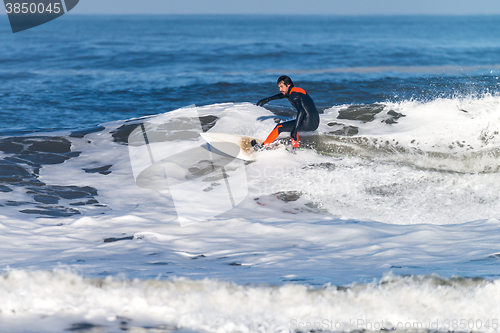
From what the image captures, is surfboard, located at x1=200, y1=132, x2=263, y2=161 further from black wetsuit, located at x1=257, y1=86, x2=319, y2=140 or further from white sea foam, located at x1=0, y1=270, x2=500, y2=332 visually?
white sea foam, located at x1=0, y1=270, x2=500, y2=332

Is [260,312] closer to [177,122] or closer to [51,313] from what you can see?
[51,313]

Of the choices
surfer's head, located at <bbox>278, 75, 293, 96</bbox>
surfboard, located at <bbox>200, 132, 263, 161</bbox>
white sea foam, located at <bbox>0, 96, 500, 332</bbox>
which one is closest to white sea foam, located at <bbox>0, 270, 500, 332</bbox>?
white sea foam, located at <bbox>0, 96, 500, 332</bbox>

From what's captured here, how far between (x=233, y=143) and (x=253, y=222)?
3273 millimetres

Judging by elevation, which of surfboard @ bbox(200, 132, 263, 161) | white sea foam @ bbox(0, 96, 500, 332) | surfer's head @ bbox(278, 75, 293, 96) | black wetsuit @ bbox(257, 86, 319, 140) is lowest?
white sea foam @ bbox(0, 96, 500, 332)

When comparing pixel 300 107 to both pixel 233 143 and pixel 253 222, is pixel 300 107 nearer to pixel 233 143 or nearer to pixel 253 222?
pixel 233 143

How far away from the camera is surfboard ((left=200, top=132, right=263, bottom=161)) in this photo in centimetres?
845

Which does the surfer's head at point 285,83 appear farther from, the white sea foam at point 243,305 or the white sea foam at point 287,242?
the white sea foam at point 243,305

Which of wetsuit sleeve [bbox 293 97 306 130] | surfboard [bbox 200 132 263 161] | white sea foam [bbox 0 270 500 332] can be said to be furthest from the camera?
surfboard [bbox 200 132 263 161]

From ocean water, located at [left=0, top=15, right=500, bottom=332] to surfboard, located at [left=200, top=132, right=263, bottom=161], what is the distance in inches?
6.9

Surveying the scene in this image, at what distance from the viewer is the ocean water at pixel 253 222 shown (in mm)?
3363

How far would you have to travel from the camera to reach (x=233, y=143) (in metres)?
8.66

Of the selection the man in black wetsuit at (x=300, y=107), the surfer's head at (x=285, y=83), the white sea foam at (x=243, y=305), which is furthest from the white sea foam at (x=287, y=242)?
the surfer's head at (x=285, y=83)

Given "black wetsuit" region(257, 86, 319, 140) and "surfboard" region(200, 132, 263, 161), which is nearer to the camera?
"black wetsuit" region(257, 86, 319, 140)

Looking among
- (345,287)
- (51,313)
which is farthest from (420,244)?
(51,313)
